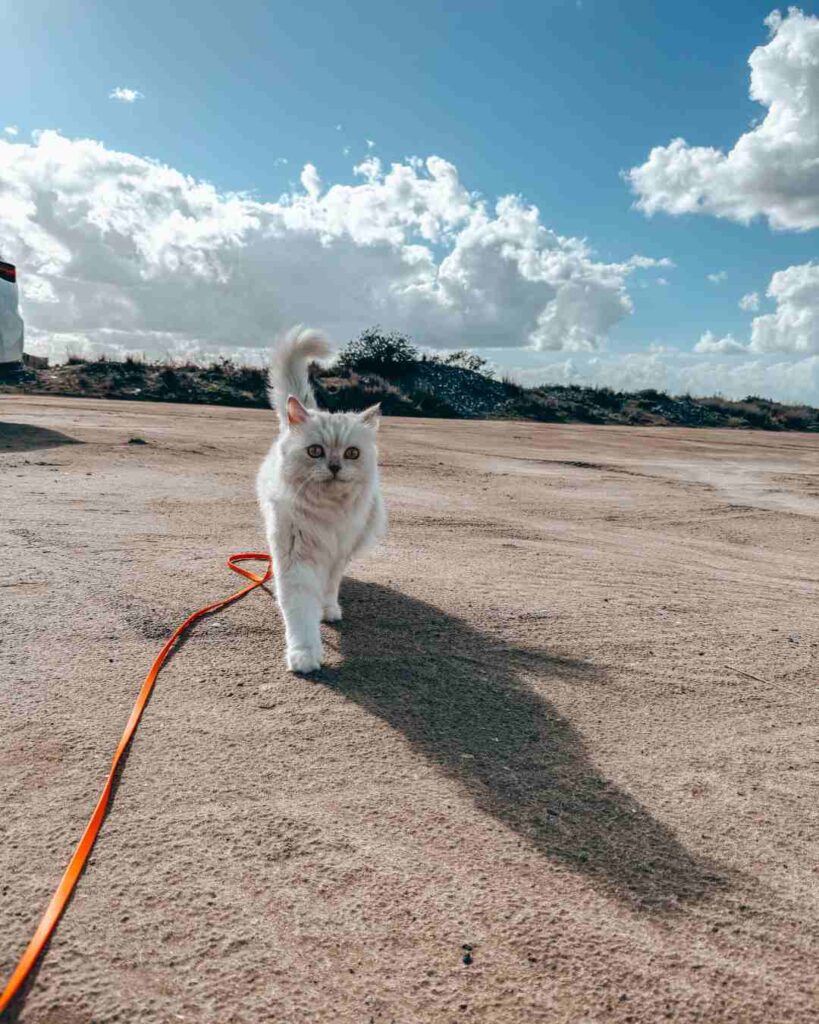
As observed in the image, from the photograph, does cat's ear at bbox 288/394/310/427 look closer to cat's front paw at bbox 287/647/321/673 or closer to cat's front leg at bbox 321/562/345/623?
cat's front leg at bbox 321/562/345/623

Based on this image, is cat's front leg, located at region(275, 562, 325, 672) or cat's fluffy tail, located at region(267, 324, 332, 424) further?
cat's fluffy tail, located at region(267, 324, 332, 424)

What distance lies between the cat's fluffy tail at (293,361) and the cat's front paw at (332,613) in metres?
1.72

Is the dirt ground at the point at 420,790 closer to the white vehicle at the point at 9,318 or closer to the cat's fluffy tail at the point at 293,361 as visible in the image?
the cat's fluffy tail at the point at 293,361

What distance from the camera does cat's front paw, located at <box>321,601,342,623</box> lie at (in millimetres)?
3934

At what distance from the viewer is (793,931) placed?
1799 mm

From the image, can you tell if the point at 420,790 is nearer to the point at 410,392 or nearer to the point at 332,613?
the point at 332,613

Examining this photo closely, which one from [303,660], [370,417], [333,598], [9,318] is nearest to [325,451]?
[370,417]

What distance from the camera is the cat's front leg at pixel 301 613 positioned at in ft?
10.6

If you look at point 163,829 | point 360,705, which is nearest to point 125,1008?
point 163,829

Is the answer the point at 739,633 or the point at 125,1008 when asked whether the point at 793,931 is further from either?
the point at 739,633

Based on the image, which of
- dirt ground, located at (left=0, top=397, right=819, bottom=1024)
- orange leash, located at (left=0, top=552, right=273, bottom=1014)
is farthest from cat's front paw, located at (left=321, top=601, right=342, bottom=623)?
orange leash, located at (left=0, top=552, right=273, bottom=1014)

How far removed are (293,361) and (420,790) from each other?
354 cm

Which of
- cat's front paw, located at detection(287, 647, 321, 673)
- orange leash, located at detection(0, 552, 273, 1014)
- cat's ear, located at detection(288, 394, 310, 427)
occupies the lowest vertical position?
orange leash, located at detection(0, 552, 273, 1014)

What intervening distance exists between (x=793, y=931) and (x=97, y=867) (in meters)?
1.81
